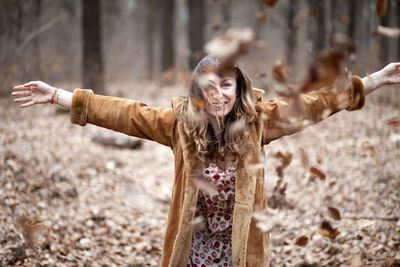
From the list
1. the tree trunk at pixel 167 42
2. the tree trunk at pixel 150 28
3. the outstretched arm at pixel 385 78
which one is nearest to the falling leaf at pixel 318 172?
the outstretched arm at pixel 385 78

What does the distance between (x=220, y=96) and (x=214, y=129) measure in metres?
0.27

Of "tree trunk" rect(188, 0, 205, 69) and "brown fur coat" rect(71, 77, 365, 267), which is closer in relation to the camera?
"brown fur coat" rect(71, 77, 365, 267)

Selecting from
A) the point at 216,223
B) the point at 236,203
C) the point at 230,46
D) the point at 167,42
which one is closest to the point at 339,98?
the point at 236,203

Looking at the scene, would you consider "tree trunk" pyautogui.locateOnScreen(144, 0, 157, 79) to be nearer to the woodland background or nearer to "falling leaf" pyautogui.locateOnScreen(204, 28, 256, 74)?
the woodland background

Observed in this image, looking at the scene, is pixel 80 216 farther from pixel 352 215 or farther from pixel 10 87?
pixel 10 87

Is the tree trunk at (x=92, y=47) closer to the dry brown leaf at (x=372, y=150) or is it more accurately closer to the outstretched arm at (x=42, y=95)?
the outstretched arm at (x=42, y=95)

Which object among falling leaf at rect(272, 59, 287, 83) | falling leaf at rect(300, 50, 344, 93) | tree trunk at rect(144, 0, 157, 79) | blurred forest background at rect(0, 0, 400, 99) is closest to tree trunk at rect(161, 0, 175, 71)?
blurred forest background at rect(0, 0, 400, 99)

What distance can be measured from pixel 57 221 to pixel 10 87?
25.6 ft

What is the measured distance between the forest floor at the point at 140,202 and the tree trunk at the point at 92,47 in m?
2.90

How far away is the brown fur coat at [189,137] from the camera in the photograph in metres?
2.26

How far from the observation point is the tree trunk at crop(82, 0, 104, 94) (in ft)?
33.9

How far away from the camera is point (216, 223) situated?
246cm

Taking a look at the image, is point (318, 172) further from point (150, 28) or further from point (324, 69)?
point (150, 28)

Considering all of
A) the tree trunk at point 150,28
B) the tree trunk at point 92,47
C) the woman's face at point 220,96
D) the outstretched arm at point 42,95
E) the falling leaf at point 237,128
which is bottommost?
the falling leaf at point 237,128
